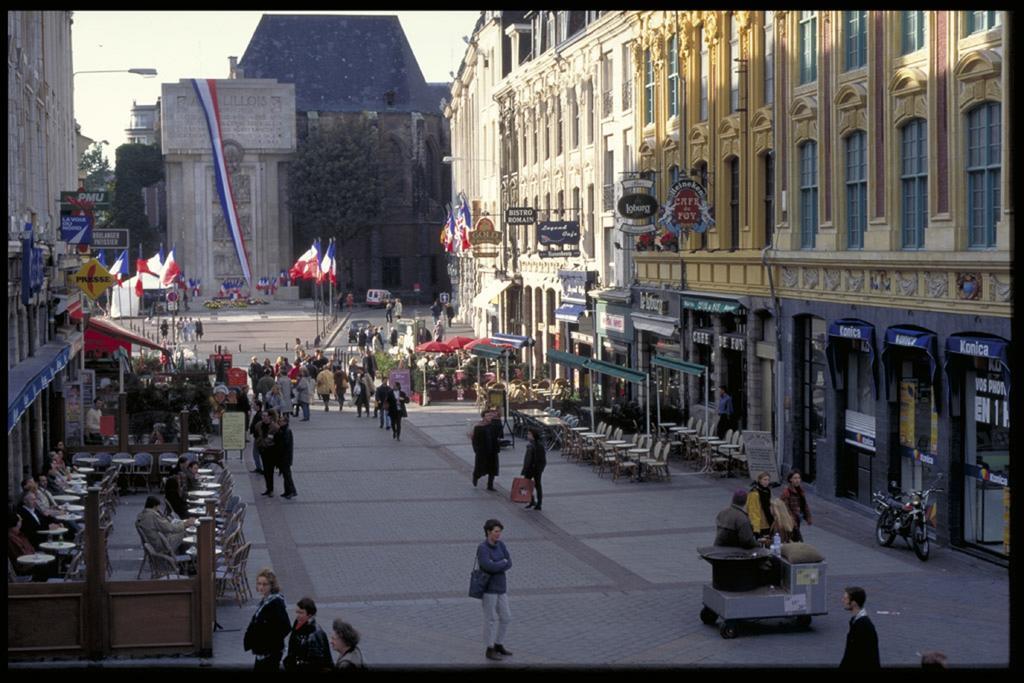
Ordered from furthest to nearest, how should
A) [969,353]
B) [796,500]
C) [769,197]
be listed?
[769,197] < [969,353] < [796,500]

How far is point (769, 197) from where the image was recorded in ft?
100

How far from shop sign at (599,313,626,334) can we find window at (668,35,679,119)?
648 cm

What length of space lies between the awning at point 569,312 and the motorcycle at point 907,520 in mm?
25627

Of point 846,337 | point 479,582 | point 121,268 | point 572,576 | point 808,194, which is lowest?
point 572,576

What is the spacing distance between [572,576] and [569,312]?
29.3m

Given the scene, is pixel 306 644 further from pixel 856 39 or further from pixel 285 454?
pixel 856 39

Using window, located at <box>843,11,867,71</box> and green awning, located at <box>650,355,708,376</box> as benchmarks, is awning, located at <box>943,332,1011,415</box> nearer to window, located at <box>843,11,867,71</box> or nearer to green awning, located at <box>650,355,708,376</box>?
window, located at <box>843,11,867,71</box>

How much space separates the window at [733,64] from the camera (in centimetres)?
3197

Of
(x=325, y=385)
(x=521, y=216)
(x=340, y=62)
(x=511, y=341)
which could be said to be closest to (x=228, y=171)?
(x=340, y=62)

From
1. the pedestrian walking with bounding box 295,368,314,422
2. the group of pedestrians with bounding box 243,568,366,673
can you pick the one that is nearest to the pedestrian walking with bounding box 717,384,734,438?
the pedestrian walking with bounding box 295,368,314,422

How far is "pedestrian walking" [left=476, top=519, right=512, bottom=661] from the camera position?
14555 mm

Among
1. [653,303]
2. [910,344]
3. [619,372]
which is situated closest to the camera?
[910,344]

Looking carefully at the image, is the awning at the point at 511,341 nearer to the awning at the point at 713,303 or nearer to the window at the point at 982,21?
the awning at the point at 713,303

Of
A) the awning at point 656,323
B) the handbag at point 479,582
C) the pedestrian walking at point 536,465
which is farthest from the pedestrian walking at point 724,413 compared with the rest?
the handbag at point 479,582
